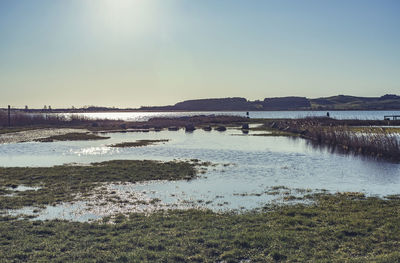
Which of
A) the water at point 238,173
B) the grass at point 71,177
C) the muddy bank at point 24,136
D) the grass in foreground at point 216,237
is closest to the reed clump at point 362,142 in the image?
the water at point 238,173

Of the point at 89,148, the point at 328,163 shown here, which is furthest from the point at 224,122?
the point at 328,163

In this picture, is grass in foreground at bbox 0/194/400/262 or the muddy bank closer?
grass in foreground at bbox 0/194/400/262

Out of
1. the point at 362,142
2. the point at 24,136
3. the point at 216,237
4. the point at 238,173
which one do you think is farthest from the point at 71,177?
the point at 24,136

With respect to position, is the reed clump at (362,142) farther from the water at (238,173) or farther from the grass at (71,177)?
the grass at (71,177)

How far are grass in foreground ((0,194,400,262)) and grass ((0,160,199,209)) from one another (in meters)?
3.48

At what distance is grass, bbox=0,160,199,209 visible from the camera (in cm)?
1708

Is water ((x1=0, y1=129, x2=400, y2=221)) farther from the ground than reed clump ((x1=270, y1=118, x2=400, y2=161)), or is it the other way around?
reed clump ((x1=270, y1=118, x2=400, y2=161))

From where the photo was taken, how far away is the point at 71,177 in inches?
900

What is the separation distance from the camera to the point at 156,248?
34.1ft

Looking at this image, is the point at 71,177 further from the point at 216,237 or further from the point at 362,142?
the point at 362,142

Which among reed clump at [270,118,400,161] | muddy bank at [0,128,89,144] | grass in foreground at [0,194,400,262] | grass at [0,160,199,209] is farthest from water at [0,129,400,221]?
muddy bank at [0,128,89,144]

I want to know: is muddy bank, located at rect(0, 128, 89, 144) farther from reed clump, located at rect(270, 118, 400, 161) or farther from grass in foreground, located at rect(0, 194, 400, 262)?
reed clump, located at rect(270, 118, 400, 161)

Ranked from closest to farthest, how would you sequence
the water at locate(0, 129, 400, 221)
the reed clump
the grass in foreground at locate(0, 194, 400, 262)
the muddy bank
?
the grass in foreground at locate(0, 194, 400, 262), the water at locate(0, 129, 400, 221), the reed clump, the muddy bank

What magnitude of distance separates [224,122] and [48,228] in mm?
86003
